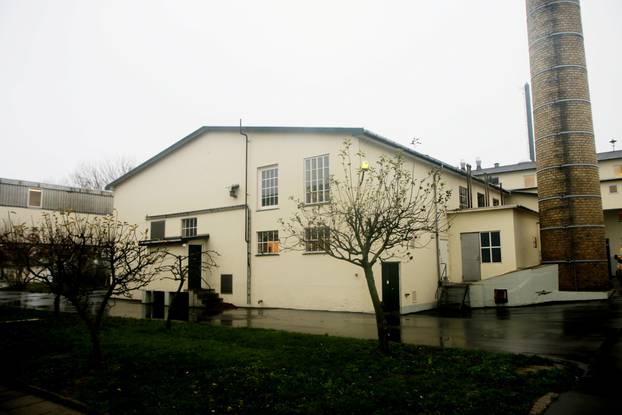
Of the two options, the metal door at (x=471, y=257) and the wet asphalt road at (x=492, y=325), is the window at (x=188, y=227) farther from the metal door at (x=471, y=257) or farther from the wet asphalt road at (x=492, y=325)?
the metal door at (x=471, y=257)

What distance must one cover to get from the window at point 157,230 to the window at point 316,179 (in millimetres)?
10652

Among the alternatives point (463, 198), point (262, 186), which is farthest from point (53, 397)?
point (463, 198)

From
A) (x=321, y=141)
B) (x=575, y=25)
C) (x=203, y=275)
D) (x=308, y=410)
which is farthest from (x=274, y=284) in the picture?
(x=575, y=25)

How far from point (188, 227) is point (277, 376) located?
57.7 feet

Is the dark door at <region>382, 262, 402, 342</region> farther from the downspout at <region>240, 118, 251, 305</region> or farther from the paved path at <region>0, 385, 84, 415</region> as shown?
the paved path at <region>0, 385, 84, 415</region>

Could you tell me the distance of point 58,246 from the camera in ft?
29.5

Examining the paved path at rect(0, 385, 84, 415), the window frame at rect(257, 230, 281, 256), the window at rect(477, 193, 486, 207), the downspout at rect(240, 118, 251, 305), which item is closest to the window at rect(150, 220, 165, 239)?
the downspout at rect(240, 118, 251, 305)

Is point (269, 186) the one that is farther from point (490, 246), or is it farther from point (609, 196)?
point (609, 196)

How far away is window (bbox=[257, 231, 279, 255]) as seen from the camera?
18.8 m

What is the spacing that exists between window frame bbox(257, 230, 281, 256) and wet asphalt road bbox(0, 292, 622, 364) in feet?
8.62

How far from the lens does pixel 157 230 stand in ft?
80.4

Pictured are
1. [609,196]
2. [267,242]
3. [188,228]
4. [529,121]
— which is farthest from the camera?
[529,121]

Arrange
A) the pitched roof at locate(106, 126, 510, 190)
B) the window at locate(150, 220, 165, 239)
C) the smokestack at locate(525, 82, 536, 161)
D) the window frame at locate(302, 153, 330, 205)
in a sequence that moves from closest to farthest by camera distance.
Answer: the pitched roof at locate(106, 126, 510, 190), the window frame at locate(302, 153, 330, 205), the window at locate(150, 220, 165, 239), the smokestack at locate(525, 82, 536, 161)

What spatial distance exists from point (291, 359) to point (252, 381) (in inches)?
58.2
